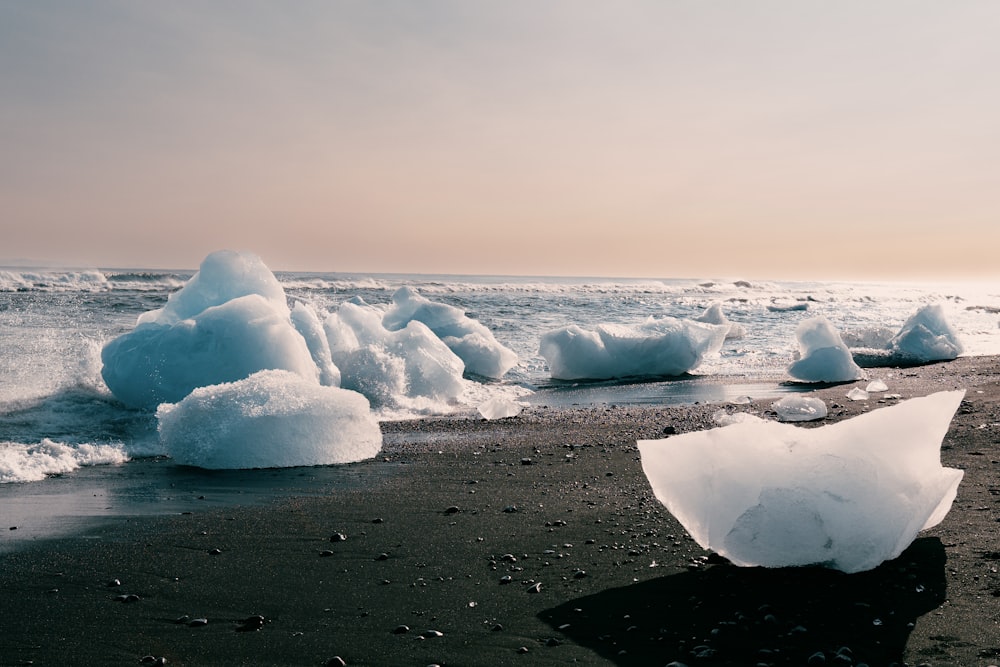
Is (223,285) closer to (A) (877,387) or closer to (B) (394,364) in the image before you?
(B) (394,364)

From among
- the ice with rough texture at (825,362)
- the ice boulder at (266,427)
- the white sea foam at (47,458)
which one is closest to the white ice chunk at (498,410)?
the ice boulder at (266,427)

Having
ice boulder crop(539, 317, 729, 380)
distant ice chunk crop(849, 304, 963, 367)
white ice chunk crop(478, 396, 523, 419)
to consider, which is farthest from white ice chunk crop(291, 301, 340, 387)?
distant ice chunk crop(849, 304, 963, 367)

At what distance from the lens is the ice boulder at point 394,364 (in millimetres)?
10070

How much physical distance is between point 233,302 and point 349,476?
12.5 ft

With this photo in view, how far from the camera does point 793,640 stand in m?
2.77

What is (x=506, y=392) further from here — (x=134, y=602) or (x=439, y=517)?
(x=134, y=602)

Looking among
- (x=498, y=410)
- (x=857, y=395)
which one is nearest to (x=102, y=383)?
(x=498, y=410)

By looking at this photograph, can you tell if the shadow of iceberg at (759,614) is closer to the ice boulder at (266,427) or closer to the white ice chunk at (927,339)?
the ice boulder at (266,427)

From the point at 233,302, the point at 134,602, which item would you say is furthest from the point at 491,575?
the point at 233,302

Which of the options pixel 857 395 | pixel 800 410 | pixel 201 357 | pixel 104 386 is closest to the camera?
pixel 800 410

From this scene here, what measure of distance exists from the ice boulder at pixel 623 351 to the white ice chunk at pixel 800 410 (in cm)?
526

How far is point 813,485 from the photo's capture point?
337cm

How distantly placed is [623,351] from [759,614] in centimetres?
1077

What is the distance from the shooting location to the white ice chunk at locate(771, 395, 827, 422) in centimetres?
805
